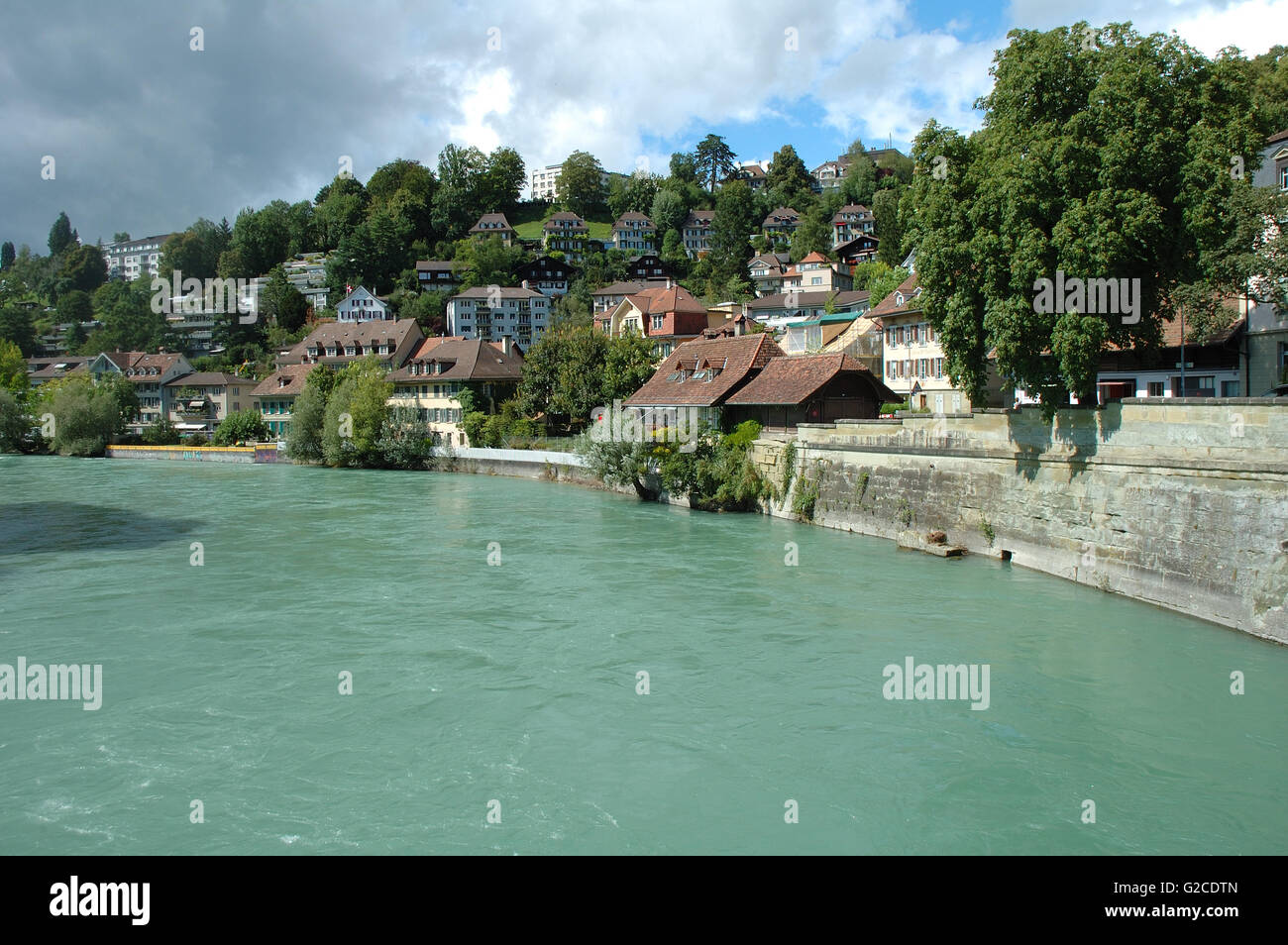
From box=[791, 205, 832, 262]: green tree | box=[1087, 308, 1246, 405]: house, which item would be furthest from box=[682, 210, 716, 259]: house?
box=[1087, 308, 1246, 405]: house

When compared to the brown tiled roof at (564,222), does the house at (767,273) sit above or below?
below

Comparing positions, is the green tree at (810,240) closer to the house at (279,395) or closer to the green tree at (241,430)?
the house at (279,395)

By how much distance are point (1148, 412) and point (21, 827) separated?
20.7 metres

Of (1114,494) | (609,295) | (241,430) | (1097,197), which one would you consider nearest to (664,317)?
(609,295)

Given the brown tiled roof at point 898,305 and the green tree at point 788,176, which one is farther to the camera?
the green tree at point 788,176

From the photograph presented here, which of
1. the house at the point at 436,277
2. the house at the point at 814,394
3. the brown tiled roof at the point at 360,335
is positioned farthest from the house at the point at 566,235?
the house at the point at 814,394

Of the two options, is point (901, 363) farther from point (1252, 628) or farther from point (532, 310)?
point (532, 310)

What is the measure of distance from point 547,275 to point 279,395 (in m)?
39.8

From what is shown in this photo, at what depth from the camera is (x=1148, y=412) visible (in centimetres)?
1977

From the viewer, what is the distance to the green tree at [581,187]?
465 ft

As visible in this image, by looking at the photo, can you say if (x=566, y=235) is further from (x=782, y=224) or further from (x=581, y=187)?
(x=782, y=224)

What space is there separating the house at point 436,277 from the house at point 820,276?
43.1m

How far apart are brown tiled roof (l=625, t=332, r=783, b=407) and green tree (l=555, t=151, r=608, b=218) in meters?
102

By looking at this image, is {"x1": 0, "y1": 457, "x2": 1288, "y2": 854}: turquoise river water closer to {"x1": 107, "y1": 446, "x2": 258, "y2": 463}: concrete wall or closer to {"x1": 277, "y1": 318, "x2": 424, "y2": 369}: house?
{"x1": 107, "y1": 446, "x2": 258, "y2": 463}: concrete wall
